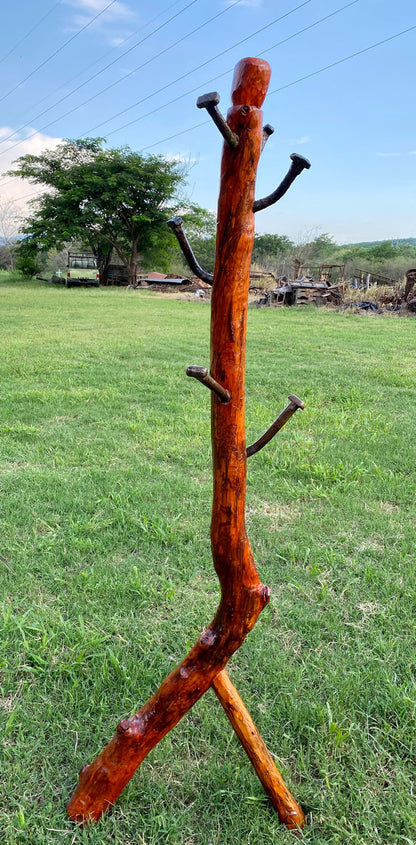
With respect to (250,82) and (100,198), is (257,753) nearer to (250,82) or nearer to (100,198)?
(250,82)

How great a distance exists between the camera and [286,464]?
123 inches

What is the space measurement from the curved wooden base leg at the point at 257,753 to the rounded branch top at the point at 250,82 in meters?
1.16

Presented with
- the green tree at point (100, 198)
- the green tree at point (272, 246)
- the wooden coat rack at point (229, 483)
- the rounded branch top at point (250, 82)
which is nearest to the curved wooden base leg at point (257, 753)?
the wooden coat rack at point (229, 483)

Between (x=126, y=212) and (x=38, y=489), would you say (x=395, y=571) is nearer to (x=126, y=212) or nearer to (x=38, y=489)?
(x=38, y=489)

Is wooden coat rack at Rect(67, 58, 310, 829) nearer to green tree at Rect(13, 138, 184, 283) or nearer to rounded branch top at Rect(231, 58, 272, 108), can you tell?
rounded branch top at Rect(231, 58, 272, 108)

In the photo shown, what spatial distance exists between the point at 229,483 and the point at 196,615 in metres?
1.05

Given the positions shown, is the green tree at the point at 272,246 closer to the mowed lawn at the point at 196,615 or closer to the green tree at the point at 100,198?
the green tree at the point at 100,198

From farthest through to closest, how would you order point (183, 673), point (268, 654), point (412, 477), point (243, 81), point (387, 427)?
point (387, 427) → point (412, 477) → point (268, 654) → point (183, 673) → point (243, 81)

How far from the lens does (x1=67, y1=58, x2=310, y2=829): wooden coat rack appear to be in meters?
0.88

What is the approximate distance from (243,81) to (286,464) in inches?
96.1

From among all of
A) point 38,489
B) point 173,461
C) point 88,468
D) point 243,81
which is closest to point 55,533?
point 38,489

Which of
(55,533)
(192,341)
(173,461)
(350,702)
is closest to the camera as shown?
(350,702)

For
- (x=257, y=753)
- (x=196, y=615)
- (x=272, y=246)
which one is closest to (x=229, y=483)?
(x=257, y=753)

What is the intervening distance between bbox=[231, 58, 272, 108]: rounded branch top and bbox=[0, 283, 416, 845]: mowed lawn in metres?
1.52
